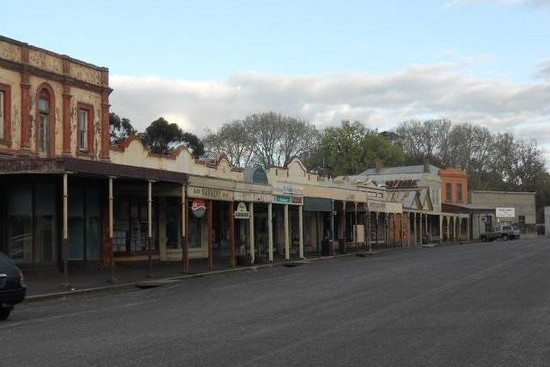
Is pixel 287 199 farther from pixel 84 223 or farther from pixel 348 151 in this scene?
pixel 348 151

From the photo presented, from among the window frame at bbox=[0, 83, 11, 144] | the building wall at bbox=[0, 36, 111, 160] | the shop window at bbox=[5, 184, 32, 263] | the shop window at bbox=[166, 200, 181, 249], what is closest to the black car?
the shop window at bbox=[5, 184, 32, 263]

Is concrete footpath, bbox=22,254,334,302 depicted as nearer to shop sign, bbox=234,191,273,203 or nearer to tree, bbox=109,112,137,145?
shop sign, bbox=234,191,273,203

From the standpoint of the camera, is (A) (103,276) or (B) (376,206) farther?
(B) (376,206)

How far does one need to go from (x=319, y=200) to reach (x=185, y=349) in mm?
31331

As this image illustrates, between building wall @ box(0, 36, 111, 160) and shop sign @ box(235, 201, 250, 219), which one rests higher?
building wall @ box(0, 36, 111, 160)

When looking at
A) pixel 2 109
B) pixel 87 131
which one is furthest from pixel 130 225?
pixel 2 109

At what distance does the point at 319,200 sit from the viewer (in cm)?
4078

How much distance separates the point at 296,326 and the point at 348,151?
80392 mm

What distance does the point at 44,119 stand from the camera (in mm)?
26781

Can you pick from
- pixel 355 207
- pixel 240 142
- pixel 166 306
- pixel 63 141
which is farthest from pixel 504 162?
pixel 166 306

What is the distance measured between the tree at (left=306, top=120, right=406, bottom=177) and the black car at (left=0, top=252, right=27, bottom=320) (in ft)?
249

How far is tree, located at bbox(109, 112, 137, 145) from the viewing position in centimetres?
6341

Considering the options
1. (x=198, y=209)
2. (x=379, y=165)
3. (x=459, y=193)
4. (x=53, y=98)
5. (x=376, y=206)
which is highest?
(x=379, y=165)

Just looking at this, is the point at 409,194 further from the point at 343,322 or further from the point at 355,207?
the point at 343,322
